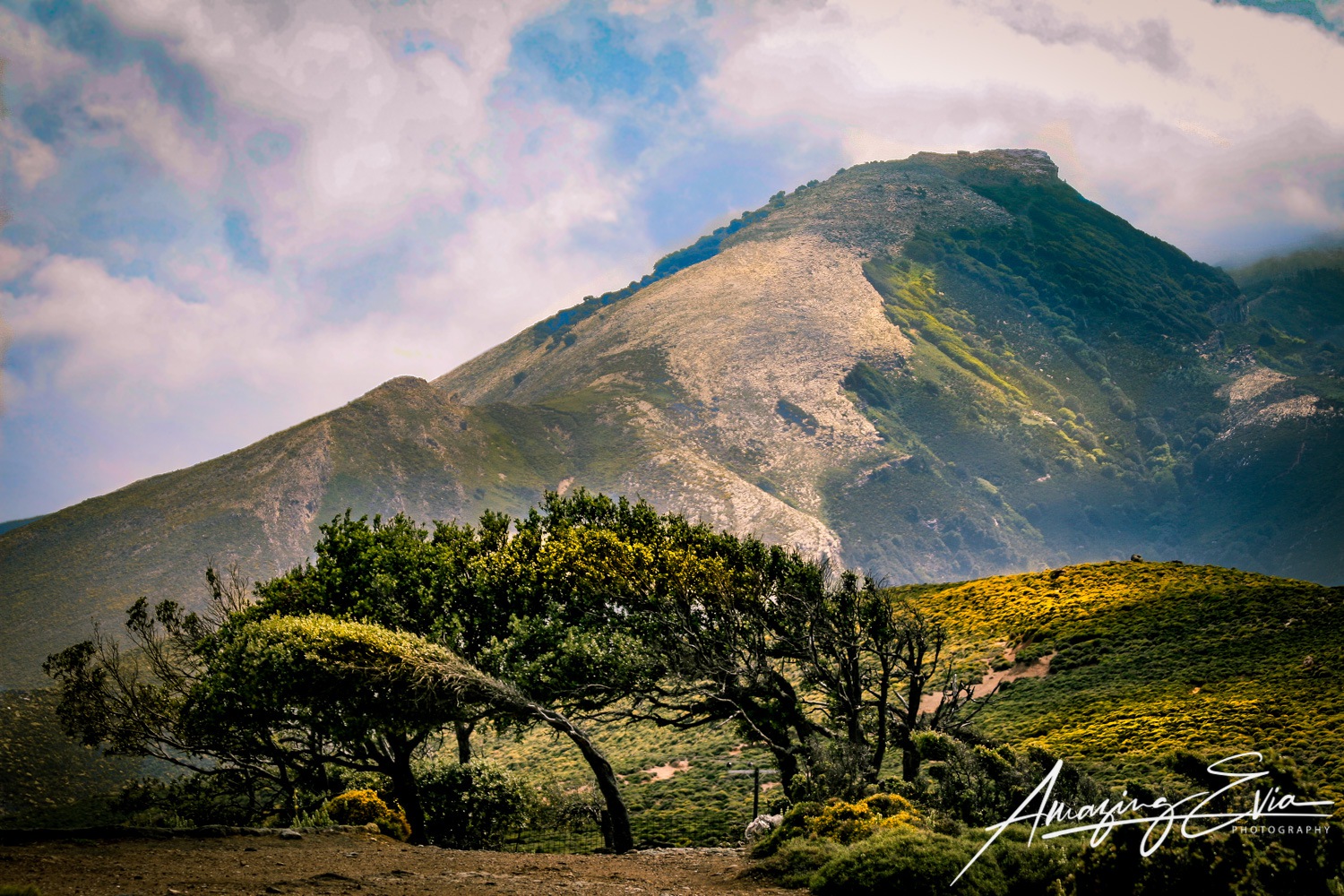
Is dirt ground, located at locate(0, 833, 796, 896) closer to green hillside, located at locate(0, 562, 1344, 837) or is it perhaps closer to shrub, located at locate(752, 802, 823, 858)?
Result: shrub, located at locate(752, 802, 823, 858)

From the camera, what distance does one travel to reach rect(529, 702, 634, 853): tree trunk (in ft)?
75.6

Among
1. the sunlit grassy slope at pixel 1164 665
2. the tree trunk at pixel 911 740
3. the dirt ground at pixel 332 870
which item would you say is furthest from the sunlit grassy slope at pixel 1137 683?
the dirt ground at pixel 332 870

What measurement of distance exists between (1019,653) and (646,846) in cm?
2772

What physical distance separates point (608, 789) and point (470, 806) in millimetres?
5415

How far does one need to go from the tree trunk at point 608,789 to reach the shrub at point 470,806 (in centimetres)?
344

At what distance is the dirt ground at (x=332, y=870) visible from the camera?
41.8ft

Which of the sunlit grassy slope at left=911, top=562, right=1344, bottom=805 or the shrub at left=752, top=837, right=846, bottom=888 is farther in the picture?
the sunlit grassy slope at left=911, top=562, right=1344, bottom=805

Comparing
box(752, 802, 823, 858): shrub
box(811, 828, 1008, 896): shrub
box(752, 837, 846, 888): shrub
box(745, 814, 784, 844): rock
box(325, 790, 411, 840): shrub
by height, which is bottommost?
box(745, 814, 784, 844): rock

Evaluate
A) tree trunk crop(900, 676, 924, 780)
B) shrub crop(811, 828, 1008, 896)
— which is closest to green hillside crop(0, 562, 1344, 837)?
shrub crop(811, 828, 1008, 896)

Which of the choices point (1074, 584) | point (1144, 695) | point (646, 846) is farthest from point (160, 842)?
point (1074, 584)

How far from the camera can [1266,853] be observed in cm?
1178

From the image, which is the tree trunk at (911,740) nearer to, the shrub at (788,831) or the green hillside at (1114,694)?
the shrub at (788,831)

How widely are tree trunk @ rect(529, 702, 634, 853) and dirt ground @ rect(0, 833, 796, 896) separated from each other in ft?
11.5

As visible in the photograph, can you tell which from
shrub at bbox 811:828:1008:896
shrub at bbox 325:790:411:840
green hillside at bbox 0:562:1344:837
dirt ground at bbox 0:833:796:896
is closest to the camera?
dirt ground at bbox 0:833:796:896
